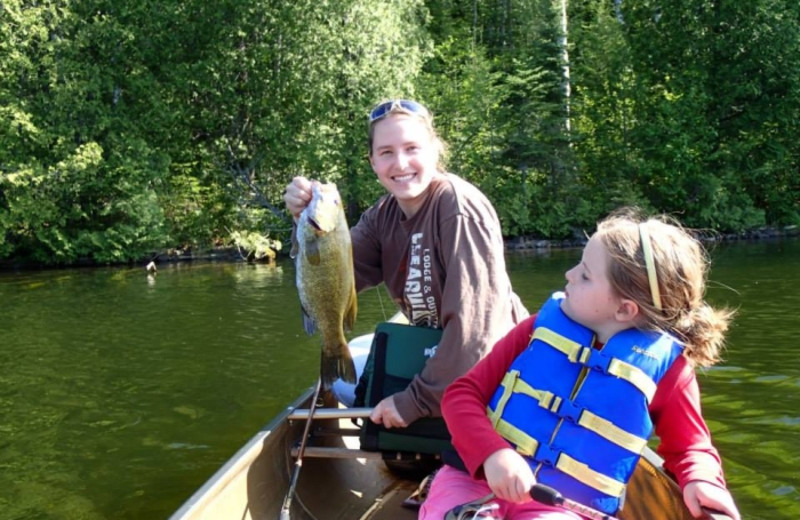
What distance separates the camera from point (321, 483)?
398 cm

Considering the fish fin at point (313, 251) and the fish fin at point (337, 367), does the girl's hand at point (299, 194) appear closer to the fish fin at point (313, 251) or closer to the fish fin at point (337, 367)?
the fish fin at point (313, 251)

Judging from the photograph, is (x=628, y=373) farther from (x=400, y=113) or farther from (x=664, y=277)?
(x=400, y=113)

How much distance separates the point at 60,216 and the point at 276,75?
839cm

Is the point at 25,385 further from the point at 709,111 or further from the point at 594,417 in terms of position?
the point at 709,111

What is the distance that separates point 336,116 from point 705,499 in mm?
24101

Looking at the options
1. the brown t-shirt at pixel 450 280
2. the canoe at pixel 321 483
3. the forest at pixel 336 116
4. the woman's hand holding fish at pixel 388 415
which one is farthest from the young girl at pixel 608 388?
the forest at pixel 336 116

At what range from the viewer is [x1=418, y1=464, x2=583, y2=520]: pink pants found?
239 centimetres

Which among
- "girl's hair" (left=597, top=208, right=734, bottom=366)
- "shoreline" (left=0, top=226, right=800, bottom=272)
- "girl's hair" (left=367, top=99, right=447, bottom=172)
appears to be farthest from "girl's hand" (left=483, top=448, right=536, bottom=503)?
"shoreline" (left=0, top=226, right=800, bottom=272)

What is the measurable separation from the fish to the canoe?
0.40 m

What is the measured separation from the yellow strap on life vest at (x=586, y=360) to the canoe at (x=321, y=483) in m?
0.53

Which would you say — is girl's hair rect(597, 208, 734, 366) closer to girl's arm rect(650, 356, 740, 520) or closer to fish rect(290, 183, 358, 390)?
girl's arm rect(650, 356, 740, 520)

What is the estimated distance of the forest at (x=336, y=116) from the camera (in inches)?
941

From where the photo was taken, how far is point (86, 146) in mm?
23641

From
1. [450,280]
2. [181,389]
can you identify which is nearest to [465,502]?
[450,280]
